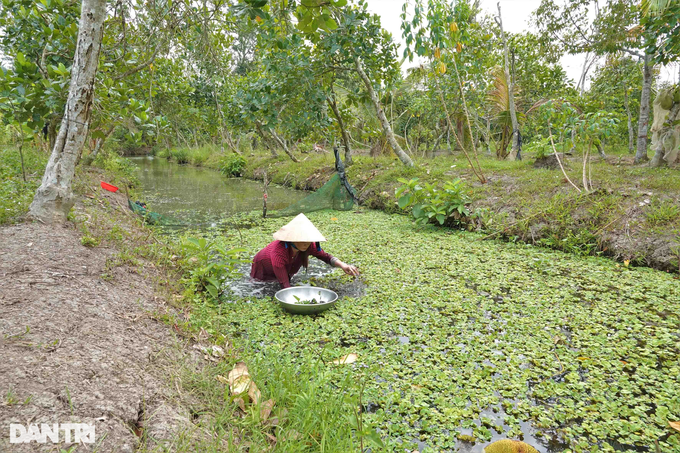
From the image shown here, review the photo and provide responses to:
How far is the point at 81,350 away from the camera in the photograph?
159 cm

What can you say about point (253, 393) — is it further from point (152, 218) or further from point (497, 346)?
point (152, 218)

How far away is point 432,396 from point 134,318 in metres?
1.65

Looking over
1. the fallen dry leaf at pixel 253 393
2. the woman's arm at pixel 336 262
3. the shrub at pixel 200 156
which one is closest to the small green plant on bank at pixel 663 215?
the woman's arm at pixel 336 262

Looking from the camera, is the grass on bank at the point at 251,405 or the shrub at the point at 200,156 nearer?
the grass on bank at the point at 251,405

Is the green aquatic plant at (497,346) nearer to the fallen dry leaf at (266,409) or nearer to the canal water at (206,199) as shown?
the fallen dry leaf at (266,409)

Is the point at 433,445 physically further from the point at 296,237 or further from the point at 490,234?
the point at 490,234

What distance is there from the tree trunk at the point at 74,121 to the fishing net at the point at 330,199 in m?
3.25

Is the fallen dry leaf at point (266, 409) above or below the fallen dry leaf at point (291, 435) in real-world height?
above

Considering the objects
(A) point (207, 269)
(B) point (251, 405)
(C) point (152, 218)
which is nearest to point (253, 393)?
(B) point (251, 405)

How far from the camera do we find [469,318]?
2.66 meters

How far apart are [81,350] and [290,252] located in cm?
171

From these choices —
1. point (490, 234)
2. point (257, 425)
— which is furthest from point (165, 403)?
point (490, 234)

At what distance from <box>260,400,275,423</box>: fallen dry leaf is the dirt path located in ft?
1.01

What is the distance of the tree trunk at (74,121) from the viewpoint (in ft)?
9.94
